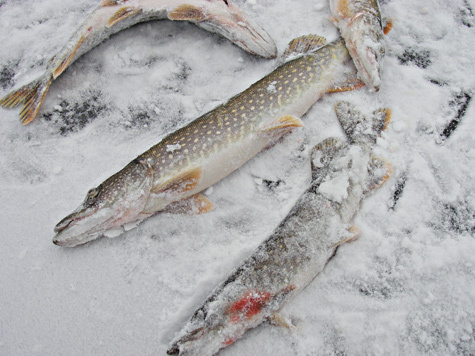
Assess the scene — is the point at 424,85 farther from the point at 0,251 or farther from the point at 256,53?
the point at 0,251

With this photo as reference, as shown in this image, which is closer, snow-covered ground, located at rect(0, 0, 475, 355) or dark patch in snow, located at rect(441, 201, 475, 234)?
snow-covered ground, located at rect(0, 0, 475, 355)

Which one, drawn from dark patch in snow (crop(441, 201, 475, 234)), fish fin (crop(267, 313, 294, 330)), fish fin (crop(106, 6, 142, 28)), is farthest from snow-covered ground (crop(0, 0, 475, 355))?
fish fin (crop(106, 6, 142, 28))

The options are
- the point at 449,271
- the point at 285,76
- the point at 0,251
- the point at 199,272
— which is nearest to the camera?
the point at 449,271

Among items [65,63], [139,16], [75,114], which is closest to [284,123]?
[139,16]

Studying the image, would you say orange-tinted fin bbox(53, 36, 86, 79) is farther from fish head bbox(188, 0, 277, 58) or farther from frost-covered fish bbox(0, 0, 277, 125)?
fish head bbox(188, 0, 277, 58)

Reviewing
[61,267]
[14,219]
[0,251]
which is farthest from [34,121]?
[61,267]

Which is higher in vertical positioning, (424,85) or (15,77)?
(15,77)

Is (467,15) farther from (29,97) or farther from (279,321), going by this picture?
(29,97)
